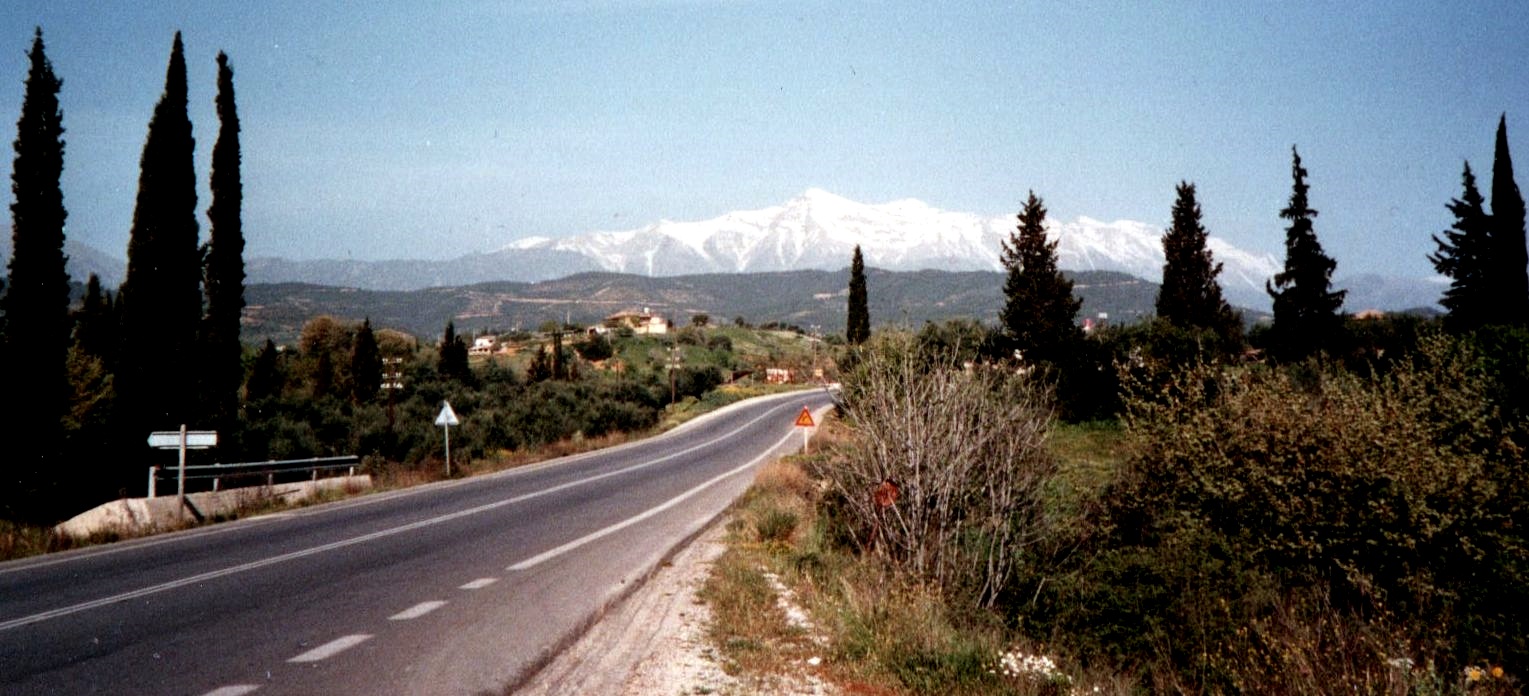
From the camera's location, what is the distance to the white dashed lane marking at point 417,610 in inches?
306

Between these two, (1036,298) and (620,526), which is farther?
(1036,298)

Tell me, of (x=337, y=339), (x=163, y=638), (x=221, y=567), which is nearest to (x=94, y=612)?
(x=163, y=638)

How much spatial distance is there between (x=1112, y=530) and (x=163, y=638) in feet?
32.4

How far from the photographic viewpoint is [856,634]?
22.5 ft

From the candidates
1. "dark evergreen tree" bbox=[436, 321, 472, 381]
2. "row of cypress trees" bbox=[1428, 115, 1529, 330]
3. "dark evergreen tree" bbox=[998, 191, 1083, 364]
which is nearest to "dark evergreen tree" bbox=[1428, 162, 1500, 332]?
"row of cypress trees" bbox=[1428, 115, 1529, 330]

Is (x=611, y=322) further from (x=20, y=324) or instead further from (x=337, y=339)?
(x=20, y=324)

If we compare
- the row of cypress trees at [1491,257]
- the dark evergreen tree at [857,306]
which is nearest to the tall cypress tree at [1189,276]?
the row of cypress trees at [1491,257]

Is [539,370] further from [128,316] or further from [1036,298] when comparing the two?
[128,316]

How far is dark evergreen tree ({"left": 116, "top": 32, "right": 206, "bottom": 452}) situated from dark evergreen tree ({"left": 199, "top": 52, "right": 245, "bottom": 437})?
1.79 m

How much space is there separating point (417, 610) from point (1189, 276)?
46.1 metres

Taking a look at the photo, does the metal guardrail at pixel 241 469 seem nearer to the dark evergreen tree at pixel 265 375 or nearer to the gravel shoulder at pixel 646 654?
the gravel shoulder at pixel 646 654

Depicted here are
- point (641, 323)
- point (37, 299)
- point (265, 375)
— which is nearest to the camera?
point (37, 299)

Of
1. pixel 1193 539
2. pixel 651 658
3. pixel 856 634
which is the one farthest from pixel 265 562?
pixel 1193 539

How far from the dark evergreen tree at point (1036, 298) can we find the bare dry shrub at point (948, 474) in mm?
24272
